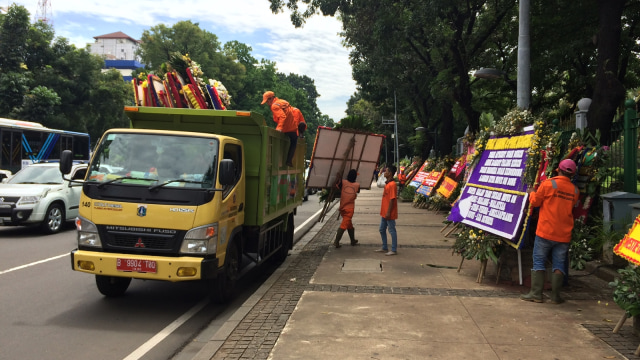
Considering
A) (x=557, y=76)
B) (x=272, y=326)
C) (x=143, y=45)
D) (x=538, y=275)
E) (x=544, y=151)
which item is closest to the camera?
(x=272, y=326)

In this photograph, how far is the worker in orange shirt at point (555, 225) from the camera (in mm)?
5742

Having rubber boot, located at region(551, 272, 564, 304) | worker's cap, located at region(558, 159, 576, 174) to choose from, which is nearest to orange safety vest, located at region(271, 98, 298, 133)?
worker's cap, located at region(558, 159, 576, 174)

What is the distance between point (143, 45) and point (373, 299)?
51378mm

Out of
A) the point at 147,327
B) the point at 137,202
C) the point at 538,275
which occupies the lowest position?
the point at 147,327

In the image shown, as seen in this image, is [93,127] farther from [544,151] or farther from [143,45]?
[544,151]

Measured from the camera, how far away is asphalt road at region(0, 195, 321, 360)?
4.52 metres

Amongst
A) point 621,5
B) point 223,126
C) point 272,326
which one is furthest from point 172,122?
point 621,5

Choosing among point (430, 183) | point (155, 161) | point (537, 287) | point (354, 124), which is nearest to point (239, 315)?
point (155, 161)

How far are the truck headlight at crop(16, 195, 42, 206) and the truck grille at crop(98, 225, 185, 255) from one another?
687cm

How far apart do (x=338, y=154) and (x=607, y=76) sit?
530cm

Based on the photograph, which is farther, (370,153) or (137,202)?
(370,153)

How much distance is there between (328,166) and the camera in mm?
10602

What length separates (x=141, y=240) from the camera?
17.3 ft

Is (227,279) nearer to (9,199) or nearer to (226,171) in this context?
(226,171)
